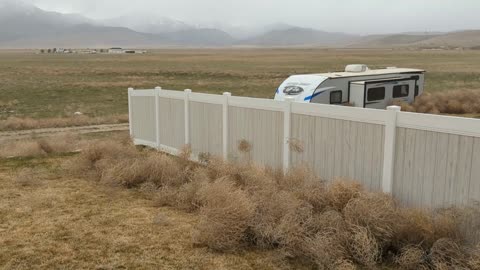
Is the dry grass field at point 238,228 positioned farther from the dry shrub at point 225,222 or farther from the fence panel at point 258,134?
the fence panel at point 258,134

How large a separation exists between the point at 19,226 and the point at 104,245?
5.23 ft

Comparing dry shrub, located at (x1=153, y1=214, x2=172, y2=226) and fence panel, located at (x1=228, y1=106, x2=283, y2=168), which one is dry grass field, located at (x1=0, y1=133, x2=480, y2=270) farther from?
fence panel, located at (x1=228, y1=106, x2=283, y2=168)

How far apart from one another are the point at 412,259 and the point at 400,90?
573 inches

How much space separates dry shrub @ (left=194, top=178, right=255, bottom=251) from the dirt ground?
0.14 m

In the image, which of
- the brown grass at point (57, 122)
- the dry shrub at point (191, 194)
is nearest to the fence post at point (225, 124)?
the dry shrub at point (191, 194)

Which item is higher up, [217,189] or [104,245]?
[217,189]

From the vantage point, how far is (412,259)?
5555mm

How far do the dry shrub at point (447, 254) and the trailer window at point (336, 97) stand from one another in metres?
11.5

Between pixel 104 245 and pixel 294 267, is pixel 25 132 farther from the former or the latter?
pixel 294 267

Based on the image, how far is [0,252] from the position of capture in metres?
6.14

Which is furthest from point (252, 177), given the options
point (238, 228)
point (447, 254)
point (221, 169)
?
point (447, 254)

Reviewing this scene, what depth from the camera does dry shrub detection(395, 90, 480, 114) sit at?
20438 mm

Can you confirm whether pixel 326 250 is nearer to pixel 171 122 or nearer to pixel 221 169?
pixel 221 169

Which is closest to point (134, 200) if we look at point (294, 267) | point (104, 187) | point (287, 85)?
point (104, 187)
